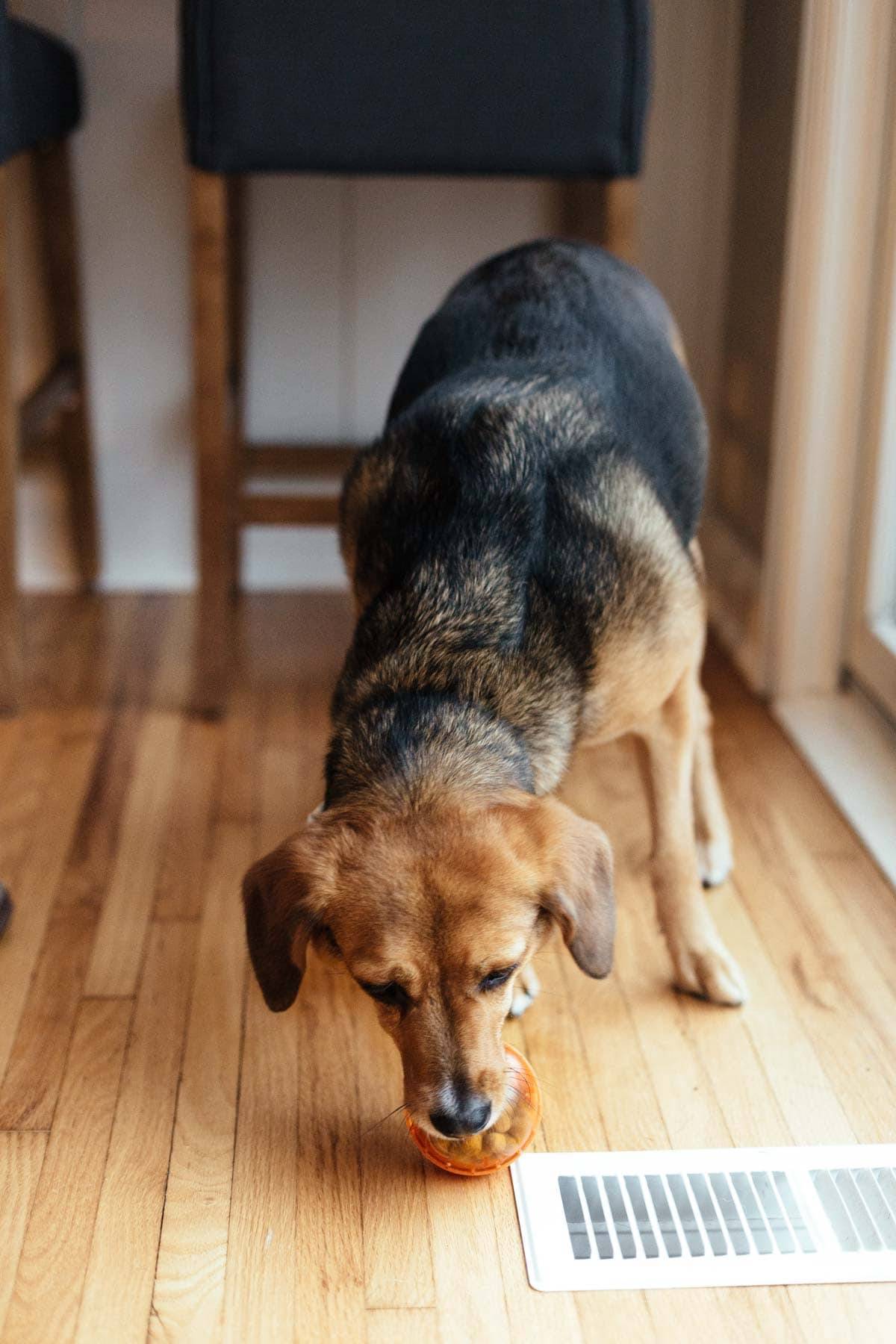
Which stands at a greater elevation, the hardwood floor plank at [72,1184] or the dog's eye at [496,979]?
the dog's eye at [496,979]

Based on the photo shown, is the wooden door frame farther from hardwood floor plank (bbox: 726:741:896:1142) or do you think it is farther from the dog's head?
the dog's head

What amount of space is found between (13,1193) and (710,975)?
0.91 m

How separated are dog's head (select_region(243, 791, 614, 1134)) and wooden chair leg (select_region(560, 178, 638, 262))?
1334 millimetres

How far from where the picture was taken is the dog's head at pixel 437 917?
1.38m

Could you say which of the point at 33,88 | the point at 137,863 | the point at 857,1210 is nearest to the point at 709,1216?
the point at 857,1210

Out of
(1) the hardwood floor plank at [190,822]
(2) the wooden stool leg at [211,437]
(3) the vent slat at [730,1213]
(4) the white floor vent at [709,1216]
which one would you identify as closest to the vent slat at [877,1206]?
(4) the white floor vent at [709,1216]

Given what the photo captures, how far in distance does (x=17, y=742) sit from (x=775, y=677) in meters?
1.44

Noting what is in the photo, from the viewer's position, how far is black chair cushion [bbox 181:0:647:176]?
221 centimetres

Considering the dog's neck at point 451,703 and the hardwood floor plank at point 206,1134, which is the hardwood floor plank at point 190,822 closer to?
the hardwood floor plank at point 206,1134

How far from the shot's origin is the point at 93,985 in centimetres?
191

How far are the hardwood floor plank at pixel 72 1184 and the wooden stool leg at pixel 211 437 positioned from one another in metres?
0.93

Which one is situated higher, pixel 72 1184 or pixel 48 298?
pixel 48 298

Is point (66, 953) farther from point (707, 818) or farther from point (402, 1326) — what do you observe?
point (707, 818)

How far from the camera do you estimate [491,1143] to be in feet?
5.12
